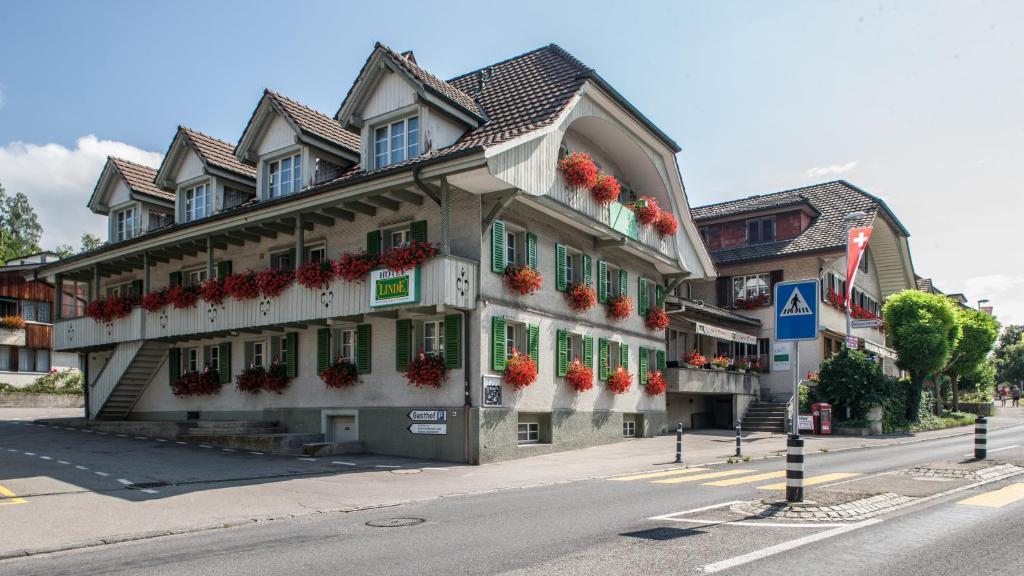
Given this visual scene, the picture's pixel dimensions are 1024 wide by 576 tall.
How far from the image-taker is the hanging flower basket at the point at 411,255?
18.2 metres

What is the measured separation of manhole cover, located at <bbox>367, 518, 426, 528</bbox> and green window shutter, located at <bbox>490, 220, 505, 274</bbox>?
9919 mm

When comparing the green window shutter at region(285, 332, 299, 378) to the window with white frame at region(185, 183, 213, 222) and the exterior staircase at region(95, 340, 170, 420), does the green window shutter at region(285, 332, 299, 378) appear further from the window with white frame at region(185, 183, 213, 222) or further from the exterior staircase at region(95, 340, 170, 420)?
the exterior staircase at region(95, 340, 170, 420)

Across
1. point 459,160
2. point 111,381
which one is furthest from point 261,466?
point 111,381

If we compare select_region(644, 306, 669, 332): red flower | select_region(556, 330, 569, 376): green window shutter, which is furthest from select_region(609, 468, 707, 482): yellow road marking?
select_region(644, 306, 669, 332): red flower

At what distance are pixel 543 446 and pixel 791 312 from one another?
11.6 metres

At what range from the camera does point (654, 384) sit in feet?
89.7

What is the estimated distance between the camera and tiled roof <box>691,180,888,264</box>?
37625mm

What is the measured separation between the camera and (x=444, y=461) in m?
18.8

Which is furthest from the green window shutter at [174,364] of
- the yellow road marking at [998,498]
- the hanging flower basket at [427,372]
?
the yellow road marking at [998,498]

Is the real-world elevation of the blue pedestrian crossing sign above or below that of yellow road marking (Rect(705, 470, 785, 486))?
above

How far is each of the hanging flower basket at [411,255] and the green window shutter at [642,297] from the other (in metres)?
11.1

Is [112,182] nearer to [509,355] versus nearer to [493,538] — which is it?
[509,355]

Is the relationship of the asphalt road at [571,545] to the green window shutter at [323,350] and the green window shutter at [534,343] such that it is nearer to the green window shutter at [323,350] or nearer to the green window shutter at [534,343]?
the green window shutter at [534,343]

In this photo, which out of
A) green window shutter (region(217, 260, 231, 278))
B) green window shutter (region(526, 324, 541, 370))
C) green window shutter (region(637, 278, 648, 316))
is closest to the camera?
green window shutter (region(526, 324, 541, 370))
